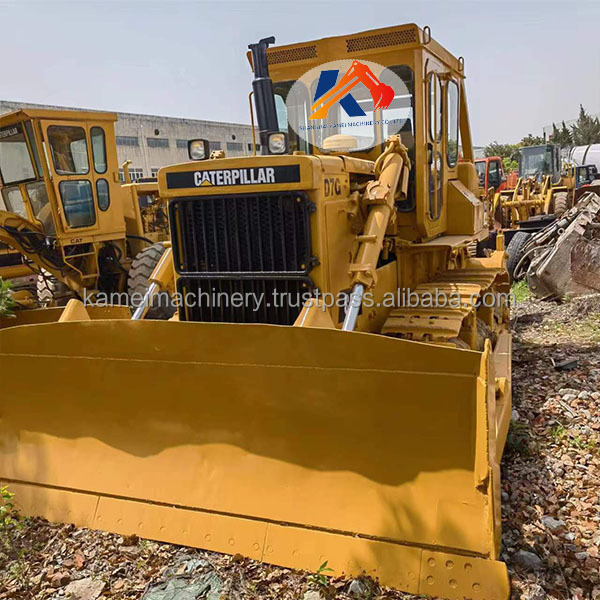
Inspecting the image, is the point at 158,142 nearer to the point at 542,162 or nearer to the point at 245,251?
the point at 542,162

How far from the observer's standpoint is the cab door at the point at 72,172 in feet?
26.3

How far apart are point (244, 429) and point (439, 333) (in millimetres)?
1549

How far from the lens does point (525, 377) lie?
18.7ft

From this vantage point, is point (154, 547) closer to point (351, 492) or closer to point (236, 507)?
point (236, 507)

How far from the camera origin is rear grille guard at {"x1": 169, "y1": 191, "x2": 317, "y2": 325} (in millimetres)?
3729

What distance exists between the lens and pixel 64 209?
8195 mm

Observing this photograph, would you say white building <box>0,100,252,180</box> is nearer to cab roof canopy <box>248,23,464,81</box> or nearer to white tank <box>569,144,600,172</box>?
white tank <box>569,144,600,172</box>

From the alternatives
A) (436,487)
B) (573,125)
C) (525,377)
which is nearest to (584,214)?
(525,377)

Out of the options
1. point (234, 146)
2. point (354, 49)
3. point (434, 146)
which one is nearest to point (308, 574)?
point (434, 146)

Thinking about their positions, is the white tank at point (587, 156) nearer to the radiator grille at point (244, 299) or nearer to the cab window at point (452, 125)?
the cab window at point (452, 125)

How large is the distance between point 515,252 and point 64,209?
8.11 m

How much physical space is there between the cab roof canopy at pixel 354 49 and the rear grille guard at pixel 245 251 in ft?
6.21

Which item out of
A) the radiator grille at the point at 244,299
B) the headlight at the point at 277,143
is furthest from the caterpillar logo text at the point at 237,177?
the radiator grille at the point at 244,299

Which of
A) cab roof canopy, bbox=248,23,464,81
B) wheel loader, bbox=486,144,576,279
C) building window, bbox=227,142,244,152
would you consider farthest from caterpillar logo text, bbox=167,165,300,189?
building window, bbox=227,142,244,152
